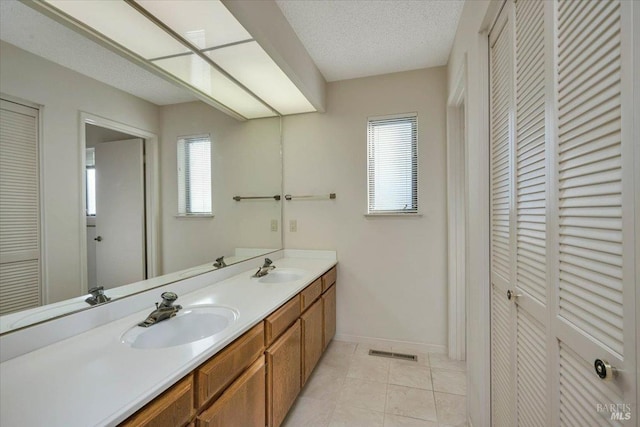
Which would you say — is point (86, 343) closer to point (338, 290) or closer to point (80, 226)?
point (80, 226)

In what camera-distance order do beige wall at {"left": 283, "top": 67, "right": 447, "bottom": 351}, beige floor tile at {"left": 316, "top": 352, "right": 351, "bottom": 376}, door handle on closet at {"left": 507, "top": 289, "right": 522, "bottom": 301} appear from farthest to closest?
1. beige wall at {"left": 283, "top": 67, "right": 447, "bottom": 351}
2. beige floor tile at {"left": 316, "top": 352, "right": 351, "bottom": 376}
3. door handle on closet at {"left": 507, "top": 289, "right": 522, "bottom": 301}

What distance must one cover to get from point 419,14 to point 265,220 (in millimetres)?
2023

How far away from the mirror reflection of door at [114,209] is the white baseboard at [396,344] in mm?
1978

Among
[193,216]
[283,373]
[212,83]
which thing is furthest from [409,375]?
[212,83]

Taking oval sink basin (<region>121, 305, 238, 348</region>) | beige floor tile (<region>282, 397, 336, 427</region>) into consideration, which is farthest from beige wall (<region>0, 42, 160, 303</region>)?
beige floor tile (<region>282, 397, 336, 427</region>)

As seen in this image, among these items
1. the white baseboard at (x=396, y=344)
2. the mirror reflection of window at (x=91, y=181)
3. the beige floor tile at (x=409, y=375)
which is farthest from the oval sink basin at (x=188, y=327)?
the white baseboard at (x=396, y=344)

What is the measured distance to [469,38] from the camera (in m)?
1.55

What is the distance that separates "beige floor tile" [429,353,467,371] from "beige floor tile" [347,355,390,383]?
1.29ft

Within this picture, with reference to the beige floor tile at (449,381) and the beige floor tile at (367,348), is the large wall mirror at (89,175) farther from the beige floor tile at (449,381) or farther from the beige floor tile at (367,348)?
the beige floor tile at (449,381)

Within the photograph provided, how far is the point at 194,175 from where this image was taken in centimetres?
180

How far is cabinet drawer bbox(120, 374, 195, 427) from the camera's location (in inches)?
26.8

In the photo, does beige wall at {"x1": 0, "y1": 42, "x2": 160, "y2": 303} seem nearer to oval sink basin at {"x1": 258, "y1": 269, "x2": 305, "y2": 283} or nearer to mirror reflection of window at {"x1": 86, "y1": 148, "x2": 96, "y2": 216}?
mirror reflection of window at {"x1": 86, "y1": 148, "x2": 96, "y2": 216}

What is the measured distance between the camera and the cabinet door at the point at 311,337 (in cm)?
181

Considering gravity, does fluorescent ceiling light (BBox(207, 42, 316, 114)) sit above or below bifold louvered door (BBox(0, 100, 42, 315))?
above
